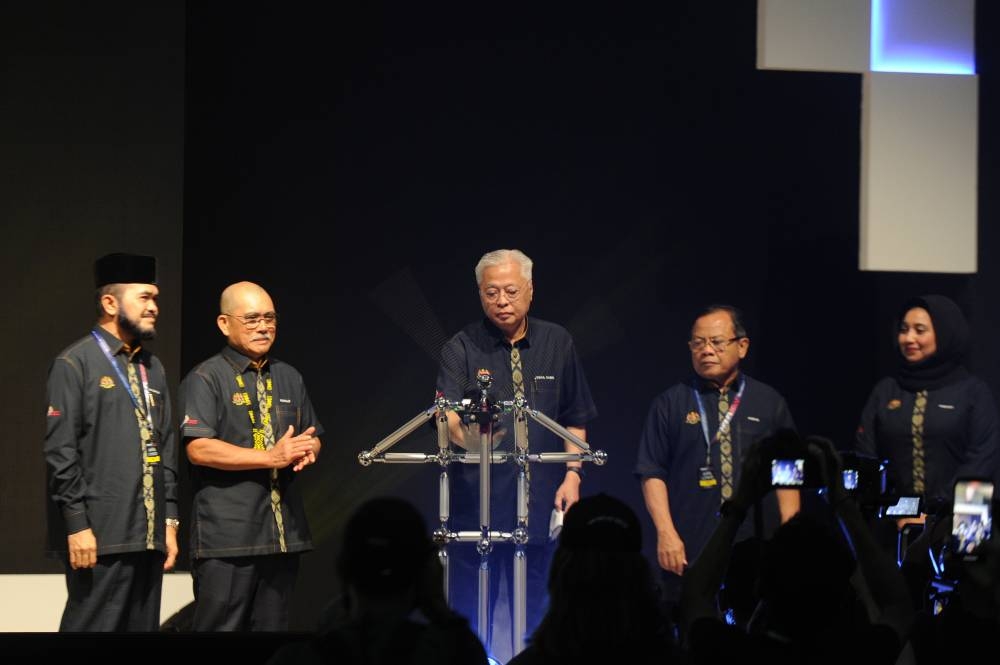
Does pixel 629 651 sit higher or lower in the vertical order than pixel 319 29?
lower

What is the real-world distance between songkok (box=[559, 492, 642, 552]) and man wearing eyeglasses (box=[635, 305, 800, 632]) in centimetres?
283

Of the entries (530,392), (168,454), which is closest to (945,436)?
(530,392)

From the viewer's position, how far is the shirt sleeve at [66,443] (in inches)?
164

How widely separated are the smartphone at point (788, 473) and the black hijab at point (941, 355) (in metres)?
3.11

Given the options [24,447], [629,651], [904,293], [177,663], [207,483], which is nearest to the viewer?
[629,651]

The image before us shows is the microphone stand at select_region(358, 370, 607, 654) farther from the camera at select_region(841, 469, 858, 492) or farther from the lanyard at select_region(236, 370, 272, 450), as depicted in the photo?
the camera at select_region(841, 469, 858, 492)

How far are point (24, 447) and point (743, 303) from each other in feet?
10.5

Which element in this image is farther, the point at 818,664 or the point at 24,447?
the point at 24,447

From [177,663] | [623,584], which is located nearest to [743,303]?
[177,663]

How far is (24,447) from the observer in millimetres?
5504

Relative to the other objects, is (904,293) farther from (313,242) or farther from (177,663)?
(177,663)

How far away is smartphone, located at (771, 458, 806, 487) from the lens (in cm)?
233

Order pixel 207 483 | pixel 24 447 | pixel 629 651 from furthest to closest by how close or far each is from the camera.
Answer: pixel 24 447 < pixel 207 483 < pixel 629 651

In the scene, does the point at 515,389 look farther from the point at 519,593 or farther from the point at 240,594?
the point at 240,594
